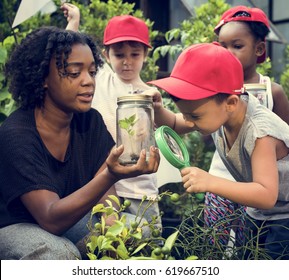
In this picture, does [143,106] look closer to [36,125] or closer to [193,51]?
[193,51]

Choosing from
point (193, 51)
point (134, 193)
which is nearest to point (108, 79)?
point (134, 193)

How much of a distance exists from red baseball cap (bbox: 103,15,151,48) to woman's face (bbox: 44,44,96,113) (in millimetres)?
979

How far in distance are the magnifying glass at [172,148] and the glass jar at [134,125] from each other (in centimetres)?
12

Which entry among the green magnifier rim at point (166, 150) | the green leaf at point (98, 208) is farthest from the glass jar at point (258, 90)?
the green leaf at point (98, 208)

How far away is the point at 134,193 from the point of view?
3.58m

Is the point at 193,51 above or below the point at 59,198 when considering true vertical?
above

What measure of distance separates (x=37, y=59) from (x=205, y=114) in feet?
2.41

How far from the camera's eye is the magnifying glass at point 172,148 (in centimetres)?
242

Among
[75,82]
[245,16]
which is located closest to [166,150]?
[75,82]

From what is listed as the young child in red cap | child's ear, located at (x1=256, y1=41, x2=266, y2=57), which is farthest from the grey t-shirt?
child's ear, located at (x1=256, y1=41, x2=266, y2=57)

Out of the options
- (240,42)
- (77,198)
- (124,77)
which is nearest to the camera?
(77,198)

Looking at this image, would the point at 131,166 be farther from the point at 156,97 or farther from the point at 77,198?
the point at 156,97

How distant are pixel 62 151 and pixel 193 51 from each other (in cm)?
68

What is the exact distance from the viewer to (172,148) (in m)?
2.54
